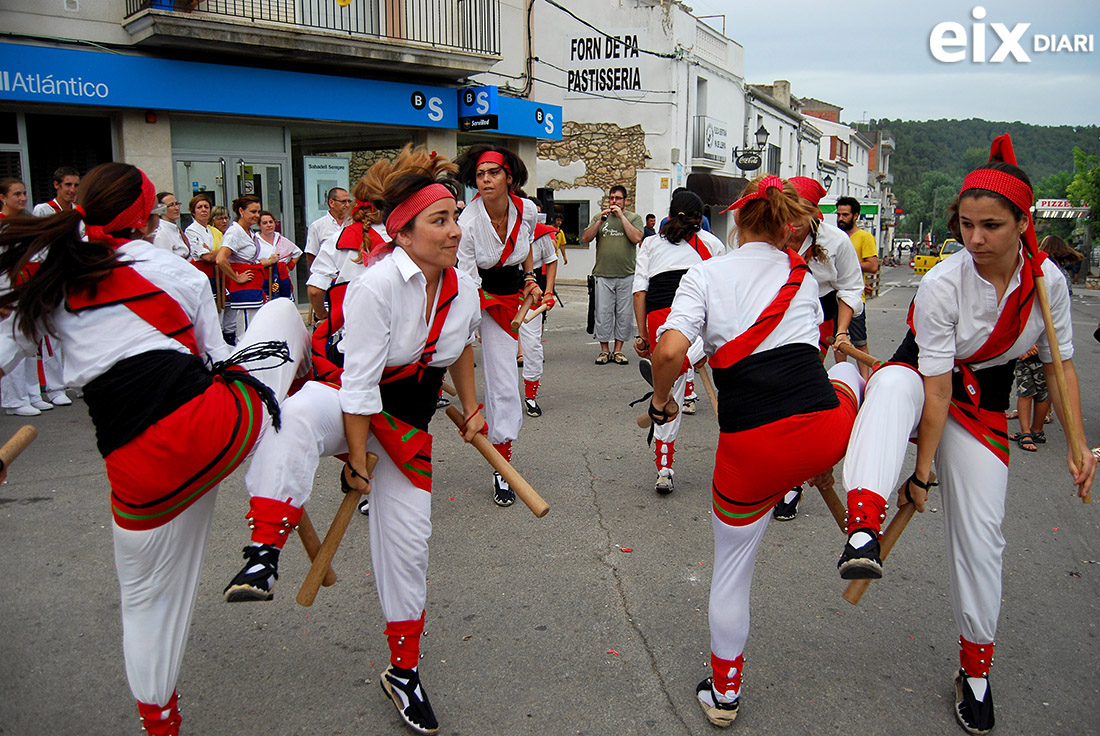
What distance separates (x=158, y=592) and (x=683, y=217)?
437 centimetres

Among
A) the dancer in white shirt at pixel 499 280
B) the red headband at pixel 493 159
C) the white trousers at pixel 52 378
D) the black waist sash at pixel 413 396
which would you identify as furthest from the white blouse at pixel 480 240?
the white trousers at pixel 52 378

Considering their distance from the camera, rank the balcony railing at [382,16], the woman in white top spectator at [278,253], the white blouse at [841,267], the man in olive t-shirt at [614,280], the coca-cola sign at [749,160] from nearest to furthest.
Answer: the white blouse at [841,267], the woman in white top spectator at [278,253], the man in olive t-shirt at [614,280], the balcony railing at [382,16], the coca-cola sign at [749,160]

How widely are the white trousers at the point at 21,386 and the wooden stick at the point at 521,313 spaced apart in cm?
472

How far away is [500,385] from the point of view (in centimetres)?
→ 540

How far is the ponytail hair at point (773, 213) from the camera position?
9.73 ft

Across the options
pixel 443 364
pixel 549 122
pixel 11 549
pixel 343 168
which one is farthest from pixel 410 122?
pixel 443 364

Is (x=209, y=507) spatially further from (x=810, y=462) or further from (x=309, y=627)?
(x=810, y=462)

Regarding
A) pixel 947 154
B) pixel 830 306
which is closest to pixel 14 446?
pixel 830 306

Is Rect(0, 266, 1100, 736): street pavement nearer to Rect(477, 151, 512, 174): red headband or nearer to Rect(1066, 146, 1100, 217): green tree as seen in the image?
Rect(477, 151, 512, 174): red headband

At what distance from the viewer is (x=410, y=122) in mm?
14742

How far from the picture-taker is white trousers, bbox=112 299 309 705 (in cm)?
257

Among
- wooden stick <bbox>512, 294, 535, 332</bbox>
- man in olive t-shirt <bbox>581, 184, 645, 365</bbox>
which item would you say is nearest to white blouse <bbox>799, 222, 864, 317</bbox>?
wooden stick <bbox>512, 294, 535, 332</bbox>

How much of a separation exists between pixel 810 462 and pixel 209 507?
2007mm

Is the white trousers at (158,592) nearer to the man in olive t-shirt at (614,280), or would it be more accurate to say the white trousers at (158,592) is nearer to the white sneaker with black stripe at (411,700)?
the white sneaker with black stripe at (411,700)
